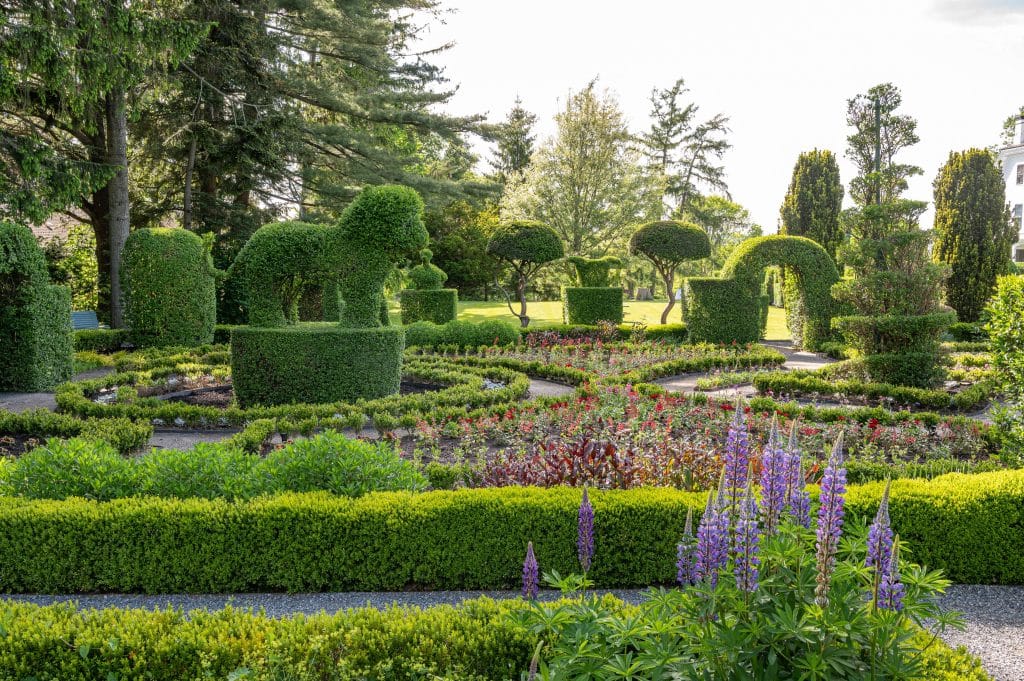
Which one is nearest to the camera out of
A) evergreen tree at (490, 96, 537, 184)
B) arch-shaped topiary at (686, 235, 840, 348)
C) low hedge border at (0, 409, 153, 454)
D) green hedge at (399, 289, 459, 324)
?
low hedge border at (0, 409, 153, 454)

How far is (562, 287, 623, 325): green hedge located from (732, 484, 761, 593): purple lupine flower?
18.1 m

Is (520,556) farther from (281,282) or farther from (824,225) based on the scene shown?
(824,225)

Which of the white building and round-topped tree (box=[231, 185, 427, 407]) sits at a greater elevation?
the white building

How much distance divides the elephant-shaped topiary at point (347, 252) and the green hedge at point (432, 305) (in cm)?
902

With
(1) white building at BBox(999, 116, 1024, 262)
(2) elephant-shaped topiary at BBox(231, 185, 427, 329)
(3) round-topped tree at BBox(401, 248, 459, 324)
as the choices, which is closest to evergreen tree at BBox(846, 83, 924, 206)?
(1) white building at BBox(999, 116, 1024, 262)

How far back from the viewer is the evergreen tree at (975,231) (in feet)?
70.7

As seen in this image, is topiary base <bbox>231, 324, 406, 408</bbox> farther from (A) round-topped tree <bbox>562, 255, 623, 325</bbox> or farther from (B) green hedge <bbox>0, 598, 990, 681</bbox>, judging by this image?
(A) round-topped tree <bbox>562, 255, 623, 325</bbox>

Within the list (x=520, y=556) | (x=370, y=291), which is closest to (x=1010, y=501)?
(x=520, y=556)

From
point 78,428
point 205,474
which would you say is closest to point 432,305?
point 78,428

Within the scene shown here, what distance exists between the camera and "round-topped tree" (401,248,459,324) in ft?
62.0

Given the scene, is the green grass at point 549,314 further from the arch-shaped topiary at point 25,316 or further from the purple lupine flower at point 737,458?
the purple lupine flower at point 737,458

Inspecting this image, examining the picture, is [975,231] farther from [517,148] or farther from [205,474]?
[517,148]

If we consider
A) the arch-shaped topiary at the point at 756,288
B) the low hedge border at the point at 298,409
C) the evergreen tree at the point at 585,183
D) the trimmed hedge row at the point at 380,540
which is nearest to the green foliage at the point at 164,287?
the low hedge border at the point at 298,409

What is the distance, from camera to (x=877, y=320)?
10.9 m
